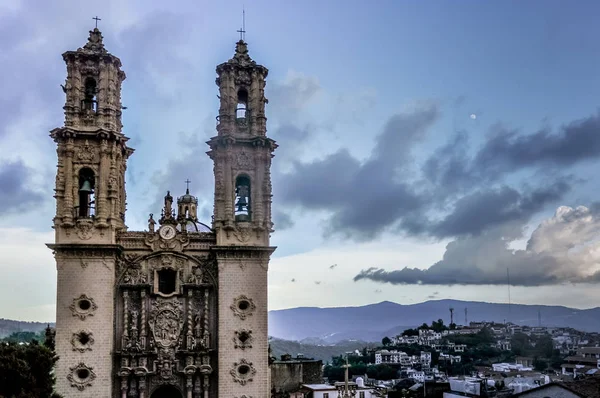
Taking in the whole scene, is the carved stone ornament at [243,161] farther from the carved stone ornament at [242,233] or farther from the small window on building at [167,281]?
the small window on building at [167,281]

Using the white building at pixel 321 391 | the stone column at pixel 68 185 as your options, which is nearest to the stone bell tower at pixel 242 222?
the stone column at pixel 68 185

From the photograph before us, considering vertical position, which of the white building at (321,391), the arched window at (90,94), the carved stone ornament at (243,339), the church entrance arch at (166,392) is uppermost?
the arched window at (90,94)

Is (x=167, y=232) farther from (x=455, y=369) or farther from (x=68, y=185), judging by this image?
(x=455, y=369)

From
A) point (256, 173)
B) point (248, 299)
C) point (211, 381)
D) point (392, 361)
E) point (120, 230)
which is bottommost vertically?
point (392, 361)

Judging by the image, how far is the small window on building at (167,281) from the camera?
2862 cm

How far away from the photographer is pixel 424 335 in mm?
137625

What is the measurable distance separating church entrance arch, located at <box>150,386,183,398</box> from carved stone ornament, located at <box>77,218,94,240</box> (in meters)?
7.19

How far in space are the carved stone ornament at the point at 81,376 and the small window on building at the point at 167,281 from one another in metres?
4.37

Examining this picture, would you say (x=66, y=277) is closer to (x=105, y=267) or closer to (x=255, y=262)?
(x=105, y=267)

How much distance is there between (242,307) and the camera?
93.9 feet

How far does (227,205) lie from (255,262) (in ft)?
9.36

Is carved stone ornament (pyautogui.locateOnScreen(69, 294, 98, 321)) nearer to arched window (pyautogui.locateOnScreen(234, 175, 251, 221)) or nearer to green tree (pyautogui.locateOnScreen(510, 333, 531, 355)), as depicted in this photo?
arched window (pyautogui.locateOnScreen(234, 175, 251, 221))

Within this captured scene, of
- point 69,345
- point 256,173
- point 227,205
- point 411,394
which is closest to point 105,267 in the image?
point 69,345

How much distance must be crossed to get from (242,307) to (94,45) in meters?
13.7
